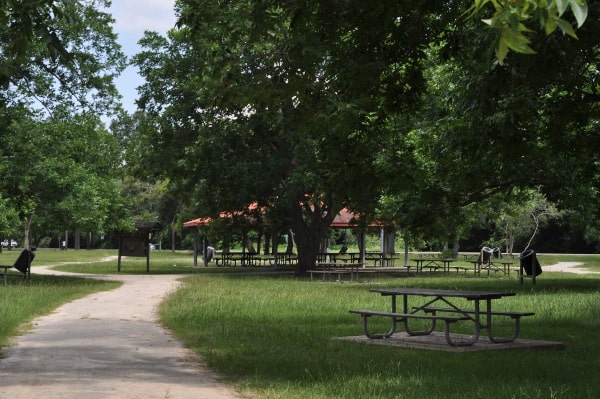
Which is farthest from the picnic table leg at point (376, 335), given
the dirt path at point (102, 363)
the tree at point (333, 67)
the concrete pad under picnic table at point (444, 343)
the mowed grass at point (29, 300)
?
the mowed grass at point (29, 300)

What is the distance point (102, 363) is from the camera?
10.8m

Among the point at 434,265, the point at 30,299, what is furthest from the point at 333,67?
the point at 434,265

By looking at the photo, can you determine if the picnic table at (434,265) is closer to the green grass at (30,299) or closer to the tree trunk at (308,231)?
the tree trunk at (308,231)

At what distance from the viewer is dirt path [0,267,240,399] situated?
8.82 m

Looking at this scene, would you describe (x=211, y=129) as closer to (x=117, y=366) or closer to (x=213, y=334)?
(x=213, y=334)

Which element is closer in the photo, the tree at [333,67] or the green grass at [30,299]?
the tree at [333,67]

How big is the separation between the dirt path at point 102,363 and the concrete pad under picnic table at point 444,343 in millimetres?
2696

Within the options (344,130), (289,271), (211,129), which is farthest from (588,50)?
(289,271)

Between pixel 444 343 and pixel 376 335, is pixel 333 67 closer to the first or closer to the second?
pixel 376 335

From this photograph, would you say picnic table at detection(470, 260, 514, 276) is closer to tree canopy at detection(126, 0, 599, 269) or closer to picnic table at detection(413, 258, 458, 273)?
picnic table at detection(413, 258, 458, 273)

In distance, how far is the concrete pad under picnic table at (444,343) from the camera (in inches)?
→ 484

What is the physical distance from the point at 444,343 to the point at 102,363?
14.9 ft

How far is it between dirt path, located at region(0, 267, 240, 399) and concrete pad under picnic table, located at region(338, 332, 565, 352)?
2696 mm

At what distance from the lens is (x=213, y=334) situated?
13.9 meters
